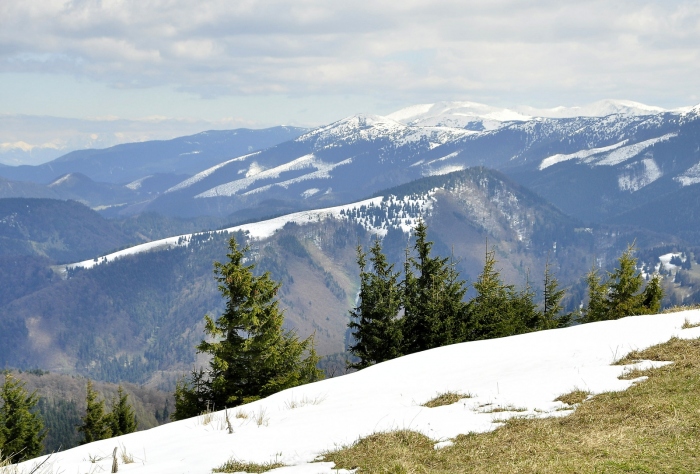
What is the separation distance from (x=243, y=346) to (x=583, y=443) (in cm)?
2425

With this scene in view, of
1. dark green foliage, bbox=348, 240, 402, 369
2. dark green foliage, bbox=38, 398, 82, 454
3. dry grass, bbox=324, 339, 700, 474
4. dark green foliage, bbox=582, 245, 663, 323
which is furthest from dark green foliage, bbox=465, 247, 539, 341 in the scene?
dark green foliage, bbox=38, 398, 82, 454

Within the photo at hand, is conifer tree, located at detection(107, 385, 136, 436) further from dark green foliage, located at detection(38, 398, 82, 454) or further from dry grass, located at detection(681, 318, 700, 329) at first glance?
dark green foliage, located at detection(38, 398, 82, 454)

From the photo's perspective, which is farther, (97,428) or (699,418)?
(97,428)

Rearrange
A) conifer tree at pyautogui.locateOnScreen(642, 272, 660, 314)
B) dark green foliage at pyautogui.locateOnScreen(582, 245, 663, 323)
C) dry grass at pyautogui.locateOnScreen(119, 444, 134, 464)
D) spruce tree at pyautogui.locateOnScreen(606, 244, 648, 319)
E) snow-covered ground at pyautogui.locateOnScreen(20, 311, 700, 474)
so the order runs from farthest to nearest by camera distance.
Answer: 1. spruce tree at pyautogui.locateOnScreen(606, 244, 648, 319)
2. conifer tree at pyautogui.locateOnScreen(642, 272, 660, 314)
3. dark green foliage at pyautogui.locateOnScreen(582, 245, 663, 323)
4. dry grass at pyautogui.locateOnScreen(119, 444, 134, 464)
5. snow-covered ground at pyautogui.locateOnScreen(20, 311, 700, 474)

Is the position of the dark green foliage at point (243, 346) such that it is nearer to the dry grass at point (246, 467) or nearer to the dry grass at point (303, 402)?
the dry grass at point (303, 402)

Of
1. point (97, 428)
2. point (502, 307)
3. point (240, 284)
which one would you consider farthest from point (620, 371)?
point (97, 428)

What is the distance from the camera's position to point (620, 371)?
42.2 feet

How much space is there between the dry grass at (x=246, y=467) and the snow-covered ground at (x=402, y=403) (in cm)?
24

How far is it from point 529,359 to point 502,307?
2963 cm

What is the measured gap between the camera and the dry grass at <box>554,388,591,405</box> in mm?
11406

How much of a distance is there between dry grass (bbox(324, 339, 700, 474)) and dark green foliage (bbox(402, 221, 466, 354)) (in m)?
29.8

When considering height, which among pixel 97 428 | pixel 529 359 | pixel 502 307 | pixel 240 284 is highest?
pixel 240 284

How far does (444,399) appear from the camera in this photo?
1282 cm

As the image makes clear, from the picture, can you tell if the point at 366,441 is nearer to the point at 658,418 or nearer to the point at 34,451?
the point at 658,418
